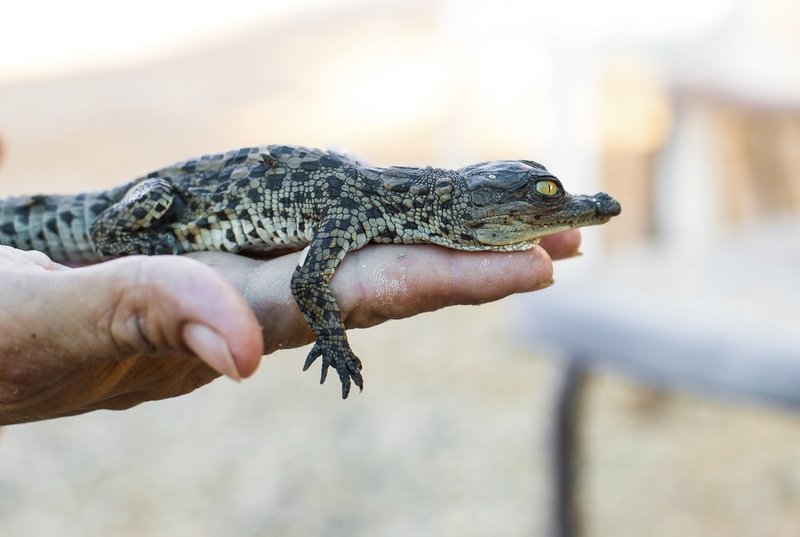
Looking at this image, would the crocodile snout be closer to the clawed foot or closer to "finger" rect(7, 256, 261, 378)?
the clawed foot

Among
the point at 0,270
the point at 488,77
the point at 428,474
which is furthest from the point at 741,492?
the point at 488,77

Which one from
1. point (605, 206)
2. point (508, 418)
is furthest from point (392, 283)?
point (508, 418)

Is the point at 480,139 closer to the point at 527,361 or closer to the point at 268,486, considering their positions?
the point at 527,361

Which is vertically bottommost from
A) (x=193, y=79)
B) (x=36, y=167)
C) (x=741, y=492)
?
(x=741, y=492)

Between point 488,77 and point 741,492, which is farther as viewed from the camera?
point 488,77

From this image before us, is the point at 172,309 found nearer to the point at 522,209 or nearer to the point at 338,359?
the point at 338,359
